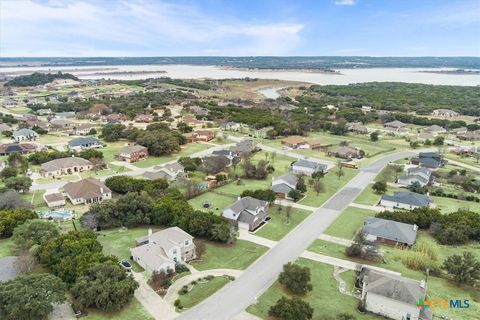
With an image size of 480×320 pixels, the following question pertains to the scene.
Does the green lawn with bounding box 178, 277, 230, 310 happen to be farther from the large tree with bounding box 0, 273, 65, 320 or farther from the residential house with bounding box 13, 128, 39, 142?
the residential house with bounding box 13, 128, 39, 142

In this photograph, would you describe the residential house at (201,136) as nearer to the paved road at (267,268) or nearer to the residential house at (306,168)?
the residential house at (306,168)

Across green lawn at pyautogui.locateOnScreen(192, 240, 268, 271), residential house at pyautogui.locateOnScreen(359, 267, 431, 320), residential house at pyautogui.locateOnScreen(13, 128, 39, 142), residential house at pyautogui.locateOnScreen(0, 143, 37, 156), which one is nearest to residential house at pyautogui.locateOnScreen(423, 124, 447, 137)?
green lawn at pyautogui.locateOnScreen(192, 240, 268, 271)

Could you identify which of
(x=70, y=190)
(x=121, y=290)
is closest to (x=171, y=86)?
(x=70, y=190)

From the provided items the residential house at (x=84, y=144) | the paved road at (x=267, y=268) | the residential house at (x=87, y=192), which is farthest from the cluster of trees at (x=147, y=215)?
the residential house at (x=84, y=144)

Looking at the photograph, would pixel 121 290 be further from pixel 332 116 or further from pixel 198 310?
pixel 332 116

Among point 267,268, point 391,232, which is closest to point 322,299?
point 267,268

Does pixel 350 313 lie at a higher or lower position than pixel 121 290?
lower

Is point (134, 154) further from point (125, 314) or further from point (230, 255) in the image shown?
point (125, 314)
